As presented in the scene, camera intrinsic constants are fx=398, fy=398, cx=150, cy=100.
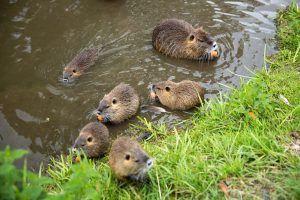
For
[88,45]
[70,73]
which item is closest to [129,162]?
[70,73]

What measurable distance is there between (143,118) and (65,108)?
1185mm

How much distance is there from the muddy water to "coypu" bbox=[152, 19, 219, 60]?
146 millimetres

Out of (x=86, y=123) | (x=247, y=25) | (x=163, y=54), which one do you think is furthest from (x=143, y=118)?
(x=247, y=25)

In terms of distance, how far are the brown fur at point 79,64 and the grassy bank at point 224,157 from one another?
64.8 inches

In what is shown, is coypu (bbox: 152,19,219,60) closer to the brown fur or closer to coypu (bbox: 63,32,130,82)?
coypu (bbox: 63,32,130,82)

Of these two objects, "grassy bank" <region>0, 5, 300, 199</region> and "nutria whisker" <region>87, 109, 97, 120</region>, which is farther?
"nutria whisker" <region>87, 109, 97, 120</region>

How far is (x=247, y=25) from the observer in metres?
7.25

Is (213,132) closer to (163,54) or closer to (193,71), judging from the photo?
(193,71)

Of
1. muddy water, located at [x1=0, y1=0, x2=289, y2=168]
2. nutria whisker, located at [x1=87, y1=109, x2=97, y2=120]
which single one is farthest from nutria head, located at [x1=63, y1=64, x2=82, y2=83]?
nutria whisker, located at [x1=87, y1=109, x2=97, y2=120]

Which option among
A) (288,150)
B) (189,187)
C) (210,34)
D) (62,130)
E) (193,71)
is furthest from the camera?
(210,34)

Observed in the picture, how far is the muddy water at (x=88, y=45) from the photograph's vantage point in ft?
18.9

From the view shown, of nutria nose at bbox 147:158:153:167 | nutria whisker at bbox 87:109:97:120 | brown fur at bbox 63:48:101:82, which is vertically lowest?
nutria whisker at bbox 87:109:97:120

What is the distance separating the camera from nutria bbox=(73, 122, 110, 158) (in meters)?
5.13

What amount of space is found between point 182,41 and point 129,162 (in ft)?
10.7
